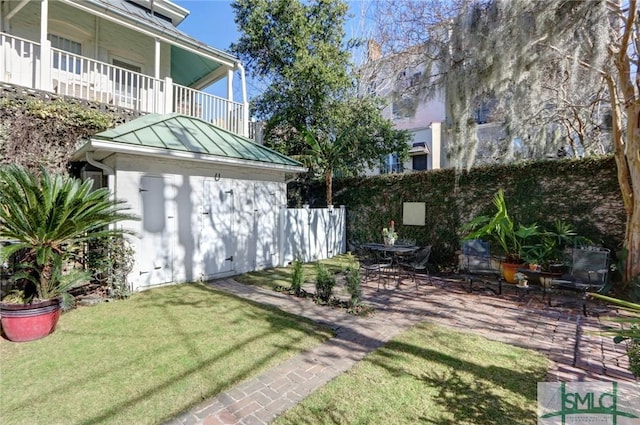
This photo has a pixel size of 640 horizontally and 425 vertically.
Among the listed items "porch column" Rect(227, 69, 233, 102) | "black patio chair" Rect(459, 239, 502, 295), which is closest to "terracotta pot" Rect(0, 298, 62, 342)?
"black patio chair" Rect(459, 239, 502, 295)

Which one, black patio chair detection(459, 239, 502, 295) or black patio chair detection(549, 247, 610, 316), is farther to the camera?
black patio chair detection(459, 239, 502, 295)

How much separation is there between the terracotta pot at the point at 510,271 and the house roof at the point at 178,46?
35.1 feet

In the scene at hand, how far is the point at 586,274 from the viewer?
655 centimetres

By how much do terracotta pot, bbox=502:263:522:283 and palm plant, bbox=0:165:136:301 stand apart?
8.60 meters

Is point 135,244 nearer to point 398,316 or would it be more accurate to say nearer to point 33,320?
point 33,320

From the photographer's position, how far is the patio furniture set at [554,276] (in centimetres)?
630

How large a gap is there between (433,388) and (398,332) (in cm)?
147

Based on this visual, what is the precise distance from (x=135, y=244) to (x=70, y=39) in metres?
7.81

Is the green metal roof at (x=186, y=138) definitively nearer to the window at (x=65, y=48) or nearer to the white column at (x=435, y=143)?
the window at (x=65, y=48)

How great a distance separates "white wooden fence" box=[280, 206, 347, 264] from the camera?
10141 mm

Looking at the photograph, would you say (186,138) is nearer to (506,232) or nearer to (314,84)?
(314,84)

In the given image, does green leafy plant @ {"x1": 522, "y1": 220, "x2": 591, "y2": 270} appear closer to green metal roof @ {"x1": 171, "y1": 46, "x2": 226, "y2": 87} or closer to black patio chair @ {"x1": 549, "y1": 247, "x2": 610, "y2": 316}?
black patio chair @ {"x1": 549, "y1": 247, "x2": 610, "y2": 316}

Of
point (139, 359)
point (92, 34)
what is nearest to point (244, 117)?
point (92, 34)

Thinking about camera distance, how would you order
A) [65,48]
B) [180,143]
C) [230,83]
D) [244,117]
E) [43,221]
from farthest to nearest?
[230,83]
[244,117]
[65,48]
[180,143]
[43,221]
